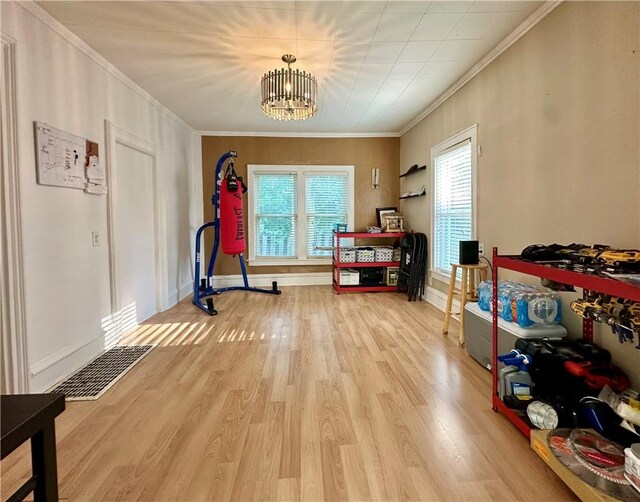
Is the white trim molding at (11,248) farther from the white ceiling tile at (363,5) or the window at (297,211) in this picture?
the window at (297,211)

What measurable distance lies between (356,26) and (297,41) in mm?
507

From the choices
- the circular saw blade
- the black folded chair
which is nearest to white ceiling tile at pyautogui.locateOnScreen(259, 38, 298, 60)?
the black folded chair

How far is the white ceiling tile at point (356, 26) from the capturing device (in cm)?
229

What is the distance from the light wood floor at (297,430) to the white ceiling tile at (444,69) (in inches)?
105

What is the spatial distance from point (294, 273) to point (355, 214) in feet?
5.06

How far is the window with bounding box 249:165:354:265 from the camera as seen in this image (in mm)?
5566

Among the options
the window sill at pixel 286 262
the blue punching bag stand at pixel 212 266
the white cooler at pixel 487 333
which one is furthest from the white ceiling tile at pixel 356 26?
the window sill at pixel 286 262

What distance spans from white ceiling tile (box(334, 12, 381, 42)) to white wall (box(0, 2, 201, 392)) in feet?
6.86

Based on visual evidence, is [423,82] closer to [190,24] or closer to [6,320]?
[190,24]

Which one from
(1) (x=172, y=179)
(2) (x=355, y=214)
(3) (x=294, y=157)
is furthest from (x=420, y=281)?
(1) (x=172, y=179)

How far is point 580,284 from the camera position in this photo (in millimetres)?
1276

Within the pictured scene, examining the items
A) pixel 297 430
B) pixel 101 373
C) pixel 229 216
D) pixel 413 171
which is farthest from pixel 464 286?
pixel 229 216

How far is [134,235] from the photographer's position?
3.53 meters

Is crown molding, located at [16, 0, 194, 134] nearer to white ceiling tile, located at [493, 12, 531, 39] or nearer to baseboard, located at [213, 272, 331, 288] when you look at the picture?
Answer: baseboard, located at [213, 272, 331, 288]
